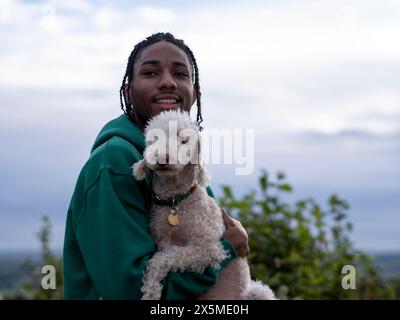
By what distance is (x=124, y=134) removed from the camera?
3439mm

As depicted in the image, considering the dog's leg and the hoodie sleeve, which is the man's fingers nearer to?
the dog's leg

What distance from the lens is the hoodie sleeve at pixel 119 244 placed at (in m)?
3.05

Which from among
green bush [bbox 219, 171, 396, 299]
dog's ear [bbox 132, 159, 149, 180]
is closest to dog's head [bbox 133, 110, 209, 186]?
dog's ear [bbox 132, 159, 149, 180]

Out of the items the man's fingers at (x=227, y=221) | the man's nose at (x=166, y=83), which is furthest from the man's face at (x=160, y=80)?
the man's fingers at (x=227, y=221)

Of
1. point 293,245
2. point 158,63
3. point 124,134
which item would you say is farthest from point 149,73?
point 293,245

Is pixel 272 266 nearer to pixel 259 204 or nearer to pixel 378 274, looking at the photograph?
pixel 259 204

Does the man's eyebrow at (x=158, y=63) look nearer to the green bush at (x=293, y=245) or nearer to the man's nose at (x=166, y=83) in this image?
the man's nose at (x=166, y=83)

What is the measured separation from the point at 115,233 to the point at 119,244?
54 mm

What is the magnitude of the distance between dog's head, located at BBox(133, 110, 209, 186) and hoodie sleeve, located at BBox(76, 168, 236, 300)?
0.46 ft

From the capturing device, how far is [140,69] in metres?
3.62

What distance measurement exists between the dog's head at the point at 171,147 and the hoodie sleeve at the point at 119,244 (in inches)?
5.6

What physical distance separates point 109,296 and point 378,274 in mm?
5310

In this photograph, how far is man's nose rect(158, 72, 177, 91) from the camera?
11.6 ft
